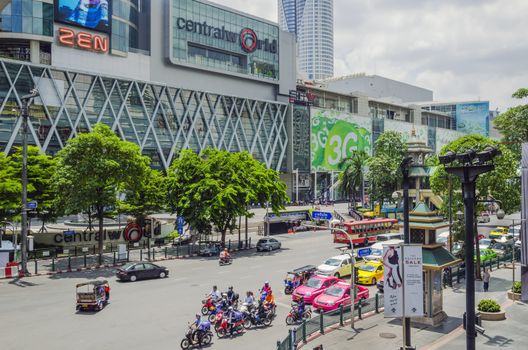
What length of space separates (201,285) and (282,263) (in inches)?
401

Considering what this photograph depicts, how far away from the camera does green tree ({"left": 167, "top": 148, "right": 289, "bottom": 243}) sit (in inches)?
1722

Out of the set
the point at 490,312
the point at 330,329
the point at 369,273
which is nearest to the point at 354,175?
the point at 369,273

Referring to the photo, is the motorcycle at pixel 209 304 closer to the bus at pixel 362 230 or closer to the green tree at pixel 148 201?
the green tree at pixel 148 201

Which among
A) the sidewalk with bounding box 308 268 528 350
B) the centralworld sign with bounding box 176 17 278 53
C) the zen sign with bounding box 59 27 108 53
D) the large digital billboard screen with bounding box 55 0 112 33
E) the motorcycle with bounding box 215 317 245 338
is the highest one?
the centralworld sign with bounding box 176 17 278 53

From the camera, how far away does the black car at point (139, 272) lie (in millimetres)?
33375

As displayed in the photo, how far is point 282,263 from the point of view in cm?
4053

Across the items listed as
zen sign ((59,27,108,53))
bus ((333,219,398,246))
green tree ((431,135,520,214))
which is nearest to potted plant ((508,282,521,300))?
green tree ((431,135,520,214))

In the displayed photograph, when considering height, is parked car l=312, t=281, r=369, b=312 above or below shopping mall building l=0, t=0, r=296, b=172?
below

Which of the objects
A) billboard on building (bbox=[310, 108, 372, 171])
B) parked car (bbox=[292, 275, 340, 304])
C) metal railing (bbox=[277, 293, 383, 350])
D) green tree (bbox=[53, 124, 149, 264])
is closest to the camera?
metal railing (bbox=[277, 293, 383, 350])

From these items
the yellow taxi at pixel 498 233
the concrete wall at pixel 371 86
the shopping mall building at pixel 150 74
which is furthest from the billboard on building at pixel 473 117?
the yellow taxi at pixel 498 233

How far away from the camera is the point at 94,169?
37.3 metres

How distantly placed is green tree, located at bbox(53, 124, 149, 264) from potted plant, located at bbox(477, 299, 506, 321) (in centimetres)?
2689

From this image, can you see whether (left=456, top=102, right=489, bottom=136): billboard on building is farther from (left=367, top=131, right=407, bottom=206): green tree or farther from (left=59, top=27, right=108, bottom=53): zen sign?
(left=59, top=27, right=108, bottom=53): zen sign

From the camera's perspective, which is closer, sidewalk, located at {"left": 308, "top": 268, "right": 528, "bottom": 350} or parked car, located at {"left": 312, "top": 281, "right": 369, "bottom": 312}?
sidewalk, located at {"left": 308, "top": 268, "right": 528, "bottom": 350}
